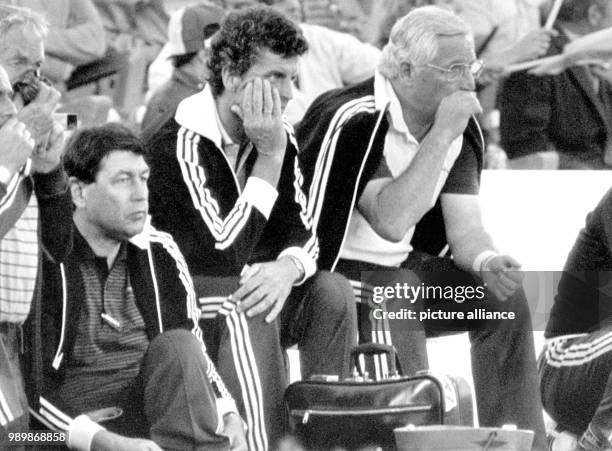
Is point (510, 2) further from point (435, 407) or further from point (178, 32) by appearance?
point (435, 407)

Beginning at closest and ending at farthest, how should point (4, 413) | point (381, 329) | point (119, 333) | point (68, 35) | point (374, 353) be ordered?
1. point (4, 413)
2. point (119, 333)
3. point (374, 353)
4. point (381, 329)
5. point (68, 35)

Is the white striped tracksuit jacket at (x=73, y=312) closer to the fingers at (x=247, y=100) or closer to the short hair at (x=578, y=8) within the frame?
the fingers at (x=247, y=100)

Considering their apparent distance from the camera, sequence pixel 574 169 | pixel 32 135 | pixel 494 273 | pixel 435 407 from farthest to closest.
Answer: pixel 574 169
pixel 494 273
pixel 435 407
pixel 32 135

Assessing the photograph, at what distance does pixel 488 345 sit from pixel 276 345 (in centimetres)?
51

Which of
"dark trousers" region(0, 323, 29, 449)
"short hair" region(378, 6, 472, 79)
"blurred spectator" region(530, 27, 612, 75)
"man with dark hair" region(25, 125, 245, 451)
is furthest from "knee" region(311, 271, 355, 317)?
"blurred spectator" region(530, 27, 612, 75)

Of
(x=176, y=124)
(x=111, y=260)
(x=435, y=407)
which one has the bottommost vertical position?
(x=435, y=407)

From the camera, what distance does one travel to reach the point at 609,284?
3.50 metres

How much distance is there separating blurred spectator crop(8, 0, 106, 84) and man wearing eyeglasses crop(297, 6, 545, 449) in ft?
1.77

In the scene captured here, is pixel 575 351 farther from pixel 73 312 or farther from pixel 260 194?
pixel 73 312

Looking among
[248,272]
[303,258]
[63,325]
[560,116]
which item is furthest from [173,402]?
[560,116]

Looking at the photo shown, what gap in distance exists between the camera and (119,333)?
2.83 metres

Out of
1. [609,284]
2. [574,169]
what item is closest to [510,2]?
[574,169]

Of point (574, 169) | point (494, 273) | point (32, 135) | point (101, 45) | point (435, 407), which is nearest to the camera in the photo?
point (32, 135)

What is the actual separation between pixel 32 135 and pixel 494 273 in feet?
3.52
